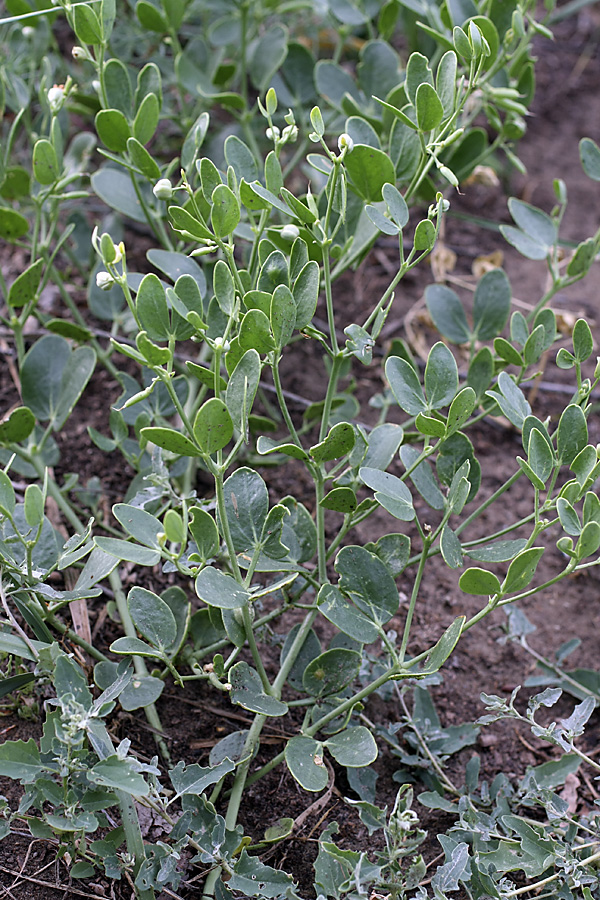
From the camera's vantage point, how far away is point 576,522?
2.95ft

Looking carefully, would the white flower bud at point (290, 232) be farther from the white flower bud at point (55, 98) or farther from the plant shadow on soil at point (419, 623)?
the plant shadow on soil at point (419, 623)

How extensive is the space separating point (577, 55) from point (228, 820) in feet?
9.10

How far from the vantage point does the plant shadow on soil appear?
3.65 feet

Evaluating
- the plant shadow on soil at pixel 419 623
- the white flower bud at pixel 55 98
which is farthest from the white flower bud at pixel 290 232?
the plant shadow on soil at pixel 419 623

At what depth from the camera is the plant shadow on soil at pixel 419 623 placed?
3.65 ft

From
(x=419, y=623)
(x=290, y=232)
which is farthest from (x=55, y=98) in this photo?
(x=419, y=623)

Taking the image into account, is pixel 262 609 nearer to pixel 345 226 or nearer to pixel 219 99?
pixel 345 226

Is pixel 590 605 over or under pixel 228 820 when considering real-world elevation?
under

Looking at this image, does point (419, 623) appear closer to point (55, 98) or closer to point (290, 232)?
point (290, 232)

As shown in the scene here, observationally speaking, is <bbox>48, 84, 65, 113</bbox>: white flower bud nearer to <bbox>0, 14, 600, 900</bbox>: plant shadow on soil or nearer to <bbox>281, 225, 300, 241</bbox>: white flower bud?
<bbox>281, 225, 300, 241</bbox>: white flower bud

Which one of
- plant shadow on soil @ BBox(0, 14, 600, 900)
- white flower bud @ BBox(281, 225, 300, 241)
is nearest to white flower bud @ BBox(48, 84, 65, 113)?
white flower bud @ BBox(281, 225, 300, 241)

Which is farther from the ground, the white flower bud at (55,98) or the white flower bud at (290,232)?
the white flower bud at (55,98)

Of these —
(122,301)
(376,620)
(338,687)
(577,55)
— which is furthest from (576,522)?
(577,55)

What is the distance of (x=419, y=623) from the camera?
1421 millimetres
